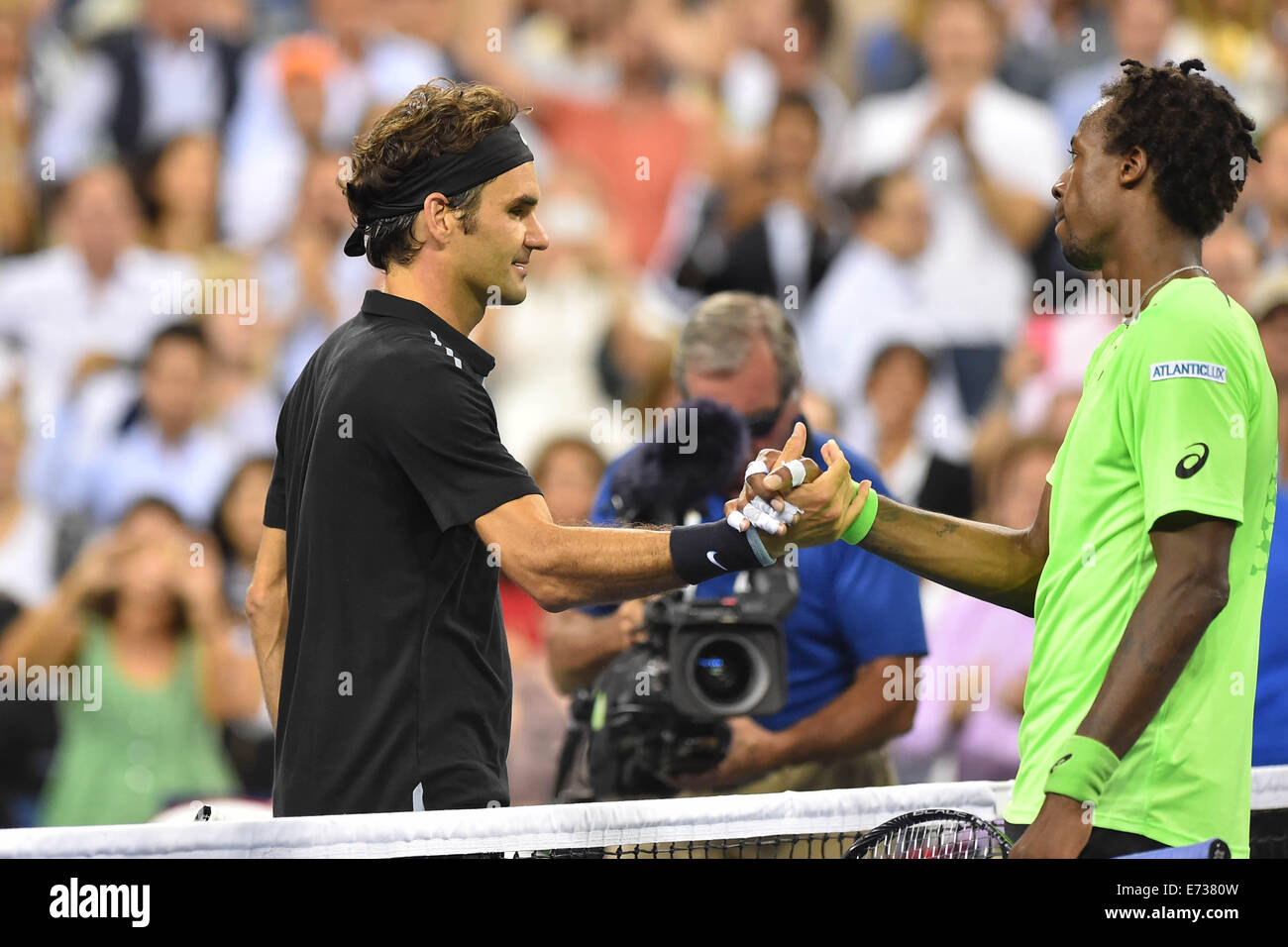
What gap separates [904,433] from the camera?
718cm

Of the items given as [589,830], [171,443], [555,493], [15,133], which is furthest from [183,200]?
[589,830]

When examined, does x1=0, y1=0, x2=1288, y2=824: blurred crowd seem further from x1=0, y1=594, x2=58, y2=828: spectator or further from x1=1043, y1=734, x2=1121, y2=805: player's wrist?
x1=1043, y1=734, x2=1121, y2=805: player's wrist

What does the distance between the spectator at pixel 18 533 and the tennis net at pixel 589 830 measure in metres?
3.30

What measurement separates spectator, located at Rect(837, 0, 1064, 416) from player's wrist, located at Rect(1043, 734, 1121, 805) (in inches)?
203

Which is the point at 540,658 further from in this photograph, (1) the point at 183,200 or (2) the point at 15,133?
(2) the point at 15,133

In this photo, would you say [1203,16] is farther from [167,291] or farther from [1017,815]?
[1017,815]

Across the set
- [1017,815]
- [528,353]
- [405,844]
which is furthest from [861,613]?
[528,353]

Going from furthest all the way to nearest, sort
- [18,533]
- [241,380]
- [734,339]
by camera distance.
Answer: [241,380] < [18,533] < [734,339]

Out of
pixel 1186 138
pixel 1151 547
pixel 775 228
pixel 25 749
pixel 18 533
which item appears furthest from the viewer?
pixel 775 228

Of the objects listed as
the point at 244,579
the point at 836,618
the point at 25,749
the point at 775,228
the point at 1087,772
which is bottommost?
the point at 25,749

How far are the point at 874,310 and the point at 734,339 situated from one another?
104 inches

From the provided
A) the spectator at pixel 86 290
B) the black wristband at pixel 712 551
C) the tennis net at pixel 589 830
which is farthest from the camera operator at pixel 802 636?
the spectator at pixel 86 290

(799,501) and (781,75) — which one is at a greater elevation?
(781,75)

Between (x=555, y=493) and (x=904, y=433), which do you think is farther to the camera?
(x=904, y=433)
